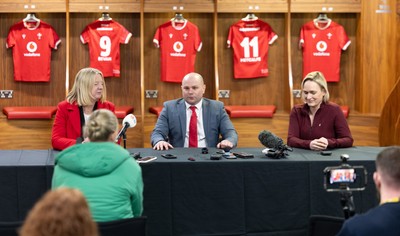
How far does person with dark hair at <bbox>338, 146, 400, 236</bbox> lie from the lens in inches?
102

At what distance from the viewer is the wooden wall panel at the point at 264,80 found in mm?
8844

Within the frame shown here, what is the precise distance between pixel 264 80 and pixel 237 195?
15.3ft

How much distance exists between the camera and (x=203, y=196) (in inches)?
171

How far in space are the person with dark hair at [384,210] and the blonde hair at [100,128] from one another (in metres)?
1.42

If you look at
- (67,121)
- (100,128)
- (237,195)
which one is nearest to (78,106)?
(67,121)

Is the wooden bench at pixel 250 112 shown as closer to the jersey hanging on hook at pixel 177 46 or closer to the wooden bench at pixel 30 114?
the jersey hanging on hook at pixel 177 46

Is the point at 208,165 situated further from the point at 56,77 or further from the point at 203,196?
the point at 56,77

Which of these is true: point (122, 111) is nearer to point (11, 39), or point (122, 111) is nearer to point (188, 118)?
point (11, 39)

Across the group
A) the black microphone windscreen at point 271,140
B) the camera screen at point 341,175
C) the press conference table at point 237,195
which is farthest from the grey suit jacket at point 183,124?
the camera screen at point 341,175

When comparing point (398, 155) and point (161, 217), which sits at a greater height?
point (398, 155)

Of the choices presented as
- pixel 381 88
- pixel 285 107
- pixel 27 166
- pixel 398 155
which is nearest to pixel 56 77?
pixel 285 107

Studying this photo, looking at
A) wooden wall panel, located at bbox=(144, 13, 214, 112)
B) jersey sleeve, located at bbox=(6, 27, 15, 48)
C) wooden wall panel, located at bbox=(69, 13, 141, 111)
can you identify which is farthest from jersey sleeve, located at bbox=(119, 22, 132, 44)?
jersey sleeve, located at bbox=(6, 27, 15, 48)

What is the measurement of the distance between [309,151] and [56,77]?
4.79 m

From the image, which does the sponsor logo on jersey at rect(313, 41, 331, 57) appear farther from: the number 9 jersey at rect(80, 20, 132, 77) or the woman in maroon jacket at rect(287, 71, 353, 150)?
the woman in maroon jacket at rect(287, 71, 353, 150)
